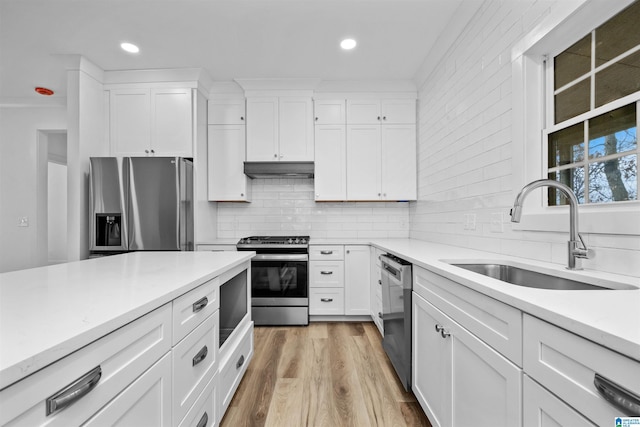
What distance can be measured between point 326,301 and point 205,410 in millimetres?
1934

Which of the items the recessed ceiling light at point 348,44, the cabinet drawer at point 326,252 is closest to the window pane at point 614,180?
the recessed ceiling light at point 348,44

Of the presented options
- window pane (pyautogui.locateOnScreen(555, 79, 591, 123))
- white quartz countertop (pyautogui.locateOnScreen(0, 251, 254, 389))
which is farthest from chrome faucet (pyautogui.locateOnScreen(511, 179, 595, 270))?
white quartz countertop (pyautogui.locateOnScreen(0, 251, 254, 389))

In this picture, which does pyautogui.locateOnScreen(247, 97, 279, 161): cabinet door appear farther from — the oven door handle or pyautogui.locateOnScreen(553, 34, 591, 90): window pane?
pyautogui.locateOnScreen(553, 34, 591, 90): window pane

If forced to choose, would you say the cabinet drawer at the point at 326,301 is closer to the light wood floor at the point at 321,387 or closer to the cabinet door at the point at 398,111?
the light wood floor at the point at 321,387

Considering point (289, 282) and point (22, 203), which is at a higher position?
point (22, 203)

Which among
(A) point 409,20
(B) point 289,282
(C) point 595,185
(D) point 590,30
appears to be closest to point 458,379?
(C) point 595,185

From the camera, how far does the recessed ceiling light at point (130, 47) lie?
2.59 m

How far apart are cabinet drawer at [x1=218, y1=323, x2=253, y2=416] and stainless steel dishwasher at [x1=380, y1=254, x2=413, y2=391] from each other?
40.9 inches

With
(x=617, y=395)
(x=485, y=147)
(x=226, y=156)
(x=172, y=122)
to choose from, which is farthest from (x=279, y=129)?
(x=617, y=395)

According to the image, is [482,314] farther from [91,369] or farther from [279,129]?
[279,129]

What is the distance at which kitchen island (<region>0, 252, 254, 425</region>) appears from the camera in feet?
1.68

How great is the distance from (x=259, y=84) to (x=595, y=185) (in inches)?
123

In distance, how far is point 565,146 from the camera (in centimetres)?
144

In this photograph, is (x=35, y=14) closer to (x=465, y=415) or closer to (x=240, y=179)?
(x=240, y=179)
